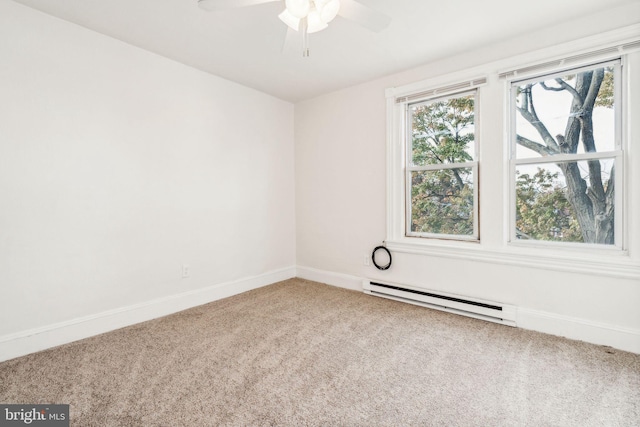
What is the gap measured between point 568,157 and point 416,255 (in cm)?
155

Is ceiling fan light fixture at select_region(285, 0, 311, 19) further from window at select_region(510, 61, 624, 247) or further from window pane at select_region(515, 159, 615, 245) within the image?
window pane at select_region(515, 159, 615, 245)

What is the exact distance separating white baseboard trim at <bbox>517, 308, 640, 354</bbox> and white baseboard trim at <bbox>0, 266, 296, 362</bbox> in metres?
2.90

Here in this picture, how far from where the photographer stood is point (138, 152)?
8.94ft

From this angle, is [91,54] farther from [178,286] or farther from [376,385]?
[376,385]

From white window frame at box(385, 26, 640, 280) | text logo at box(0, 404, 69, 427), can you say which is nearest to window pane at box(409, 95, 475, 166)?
white window frame at box(385, 26, 640, 280)

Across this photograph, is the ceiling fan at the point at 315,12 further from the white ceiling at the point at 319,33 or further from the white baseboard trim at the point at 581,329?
the white baseboard trim at the point at 581,329

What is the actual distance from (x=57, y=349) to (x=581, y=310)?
13.2 feet

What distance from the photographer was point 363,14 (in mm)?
1707

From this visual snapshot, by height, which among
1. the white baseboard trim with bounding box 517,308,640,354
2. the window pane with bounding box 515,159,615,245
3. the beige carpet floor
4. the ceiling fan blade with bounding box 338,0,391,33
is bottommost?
the beige carpet floor

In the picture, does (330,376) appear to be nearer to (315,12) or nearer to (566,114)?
(315,12)

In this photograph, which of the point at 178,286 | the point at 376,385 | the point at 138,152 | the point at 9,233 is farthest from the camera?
the point at 178,286

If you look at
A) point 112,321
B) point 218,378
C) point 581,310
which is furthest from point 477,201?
point 112,321

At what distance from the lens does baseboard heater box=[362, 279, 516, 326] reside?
2.63m

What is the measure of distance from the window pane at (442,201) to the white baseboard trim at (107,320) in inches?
86.1
